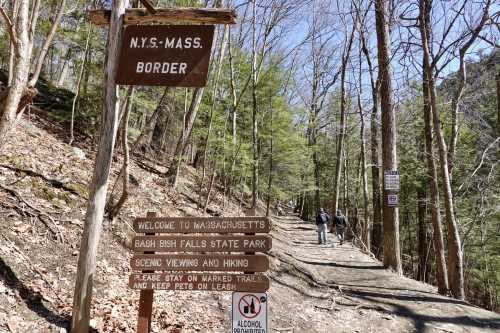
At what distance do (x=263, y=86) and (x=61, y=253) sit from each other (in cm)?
1548

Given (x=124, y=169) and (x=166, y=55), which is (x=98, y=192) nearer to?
(x=166, y=55)

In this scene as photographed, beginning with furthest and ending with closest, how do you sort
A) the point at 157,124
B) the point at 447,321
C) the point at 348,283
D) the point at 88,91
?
the point at 157,124 → the point at 88,91 → the point at 348,283 → the point at 447,321


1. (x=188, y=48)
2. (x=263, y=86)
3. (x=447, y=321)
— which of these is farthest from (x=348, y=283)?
(x=263, y=86)

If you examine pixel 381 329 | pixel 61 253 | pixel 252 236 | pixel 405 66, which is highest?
pixel 405 66

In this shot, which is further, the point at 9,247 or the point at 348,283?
the point at 348,283

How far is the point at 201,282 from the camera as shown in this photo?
3783 millimetres

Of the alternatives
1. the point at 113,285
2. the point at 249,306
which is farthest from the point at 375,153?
the point at 249,306

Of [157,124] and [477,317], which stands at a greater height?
[157,124]

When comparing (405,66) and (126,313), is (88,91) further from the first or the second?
(405,66)

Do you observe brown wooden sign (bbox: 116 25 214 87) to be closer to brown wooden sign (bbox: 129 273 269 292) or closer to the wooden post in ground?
the wooden post in ground

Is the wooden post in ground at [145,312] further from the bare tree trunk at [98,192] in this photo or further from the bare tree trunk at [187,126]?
the bare tree trunk at [187,126]

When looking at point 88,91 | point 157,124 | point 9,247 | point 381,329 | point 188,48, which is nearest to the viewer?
point 188,48

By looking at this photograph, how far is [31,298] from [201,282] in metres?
2.08

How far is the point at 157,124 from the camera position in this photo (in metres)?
18.6
